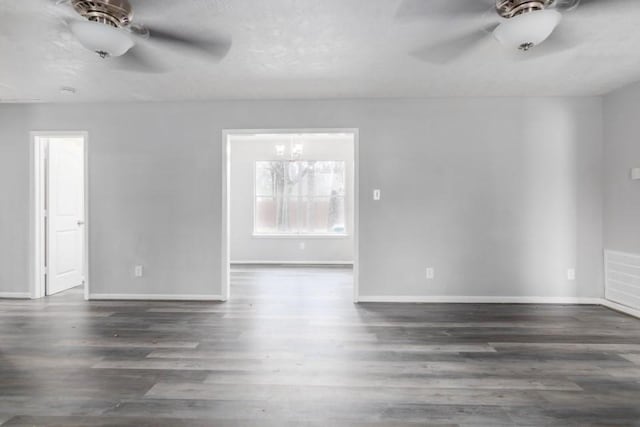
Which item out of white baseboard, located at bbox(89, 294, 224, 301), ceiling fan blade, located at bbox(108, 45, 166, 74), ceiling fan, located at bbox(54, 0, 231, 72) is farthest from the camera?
white baseboard, located at bbox(89, 294, 224, 301)

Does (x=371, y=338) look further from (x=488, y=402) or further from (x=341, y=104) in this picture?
(x=341, y=104)

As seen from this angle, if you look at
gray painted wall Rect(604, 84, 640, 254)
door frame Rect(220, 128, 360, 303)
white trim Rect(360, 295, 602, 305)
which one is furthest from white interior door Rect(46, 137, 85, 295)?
gray painted wall Rect(604, 84, 640, 254)

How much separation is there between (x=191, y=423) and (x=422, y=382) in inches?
54.9

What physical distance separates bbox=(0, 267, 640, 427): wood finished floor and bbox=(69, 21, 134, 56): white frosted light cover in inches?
85.1

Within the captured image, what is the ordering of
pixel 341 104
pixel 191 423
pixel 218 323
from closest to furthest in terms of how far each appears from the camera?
pixel 191 423 < pixel 218 323 < pixel 341 104

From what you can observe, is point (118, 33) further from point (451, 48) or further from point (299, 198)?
point (299, 198)

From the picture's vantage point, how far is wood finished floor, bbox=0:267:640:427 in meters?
1.85

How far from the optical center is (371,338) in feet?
9.46

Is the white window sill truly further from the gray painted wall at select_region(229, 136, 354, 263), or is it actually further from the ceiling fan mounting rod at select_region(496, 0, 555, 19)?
the ceiling fan mounting rod at select_region(496, 0, 555, 19)

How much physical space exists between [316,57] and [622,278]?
158 inches

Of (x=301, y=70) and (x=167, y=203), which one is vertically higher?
(x=301, y=70)

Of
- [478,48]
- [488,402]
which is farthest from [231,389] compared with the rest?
[478,48]

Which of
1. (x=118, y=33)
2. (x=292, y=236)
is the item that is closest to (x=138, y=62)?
(x=118, y=33)

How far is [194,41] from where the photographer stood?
2.56 metres
